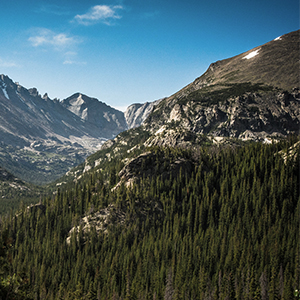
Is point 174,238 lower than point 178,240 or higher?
higher

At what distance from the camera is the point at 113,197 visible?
18450 cm

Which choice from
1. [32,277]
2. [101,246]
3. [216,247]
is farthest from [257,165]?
[32,277]

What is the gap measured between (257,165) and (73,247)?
120 metres

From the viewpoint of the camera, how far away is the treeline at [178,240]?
124m

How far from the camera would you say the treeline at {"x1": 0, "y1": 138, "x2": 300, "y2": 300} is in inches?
4887

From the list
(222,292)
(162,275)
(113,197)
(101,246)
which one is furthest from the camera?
(113,197)

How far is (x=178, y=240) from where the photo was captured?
502ft

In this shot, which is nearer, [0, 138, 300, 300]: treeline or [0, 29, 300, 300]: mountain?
[0, 138, 300, 300]: treeline

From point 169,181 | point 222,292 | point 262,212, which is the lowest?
point 222,292

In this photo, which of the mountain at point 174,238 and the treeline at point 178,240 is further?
the mountain at point 174,238

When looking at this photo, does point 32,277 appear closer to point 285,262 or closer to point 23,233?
point 23,233

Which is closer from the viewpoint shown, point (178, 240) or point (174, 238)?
point (178, 240)

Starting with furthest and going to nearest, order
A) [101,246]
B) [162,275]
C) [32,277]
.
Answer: [101,246]
[32,277]
[162,275]

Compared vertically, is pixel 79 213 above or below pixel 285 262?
above
